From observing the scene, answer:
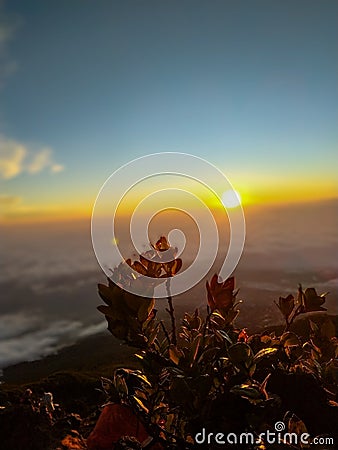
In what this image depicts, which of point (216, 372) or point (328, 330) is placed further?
point (328, 330)

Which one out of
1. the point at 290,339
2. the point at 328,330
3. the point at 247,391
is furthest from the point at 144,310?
the point at 328,330

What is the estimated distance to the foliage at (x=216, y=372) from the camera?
1.29 m

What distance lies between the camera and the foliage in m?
1.29

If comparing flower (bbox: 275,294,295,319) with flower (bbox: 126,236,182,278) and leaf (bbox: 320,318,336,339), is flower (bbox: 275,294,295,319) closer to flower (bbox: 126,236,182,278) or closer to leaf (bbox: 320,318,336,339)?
leaf (bbox: 320,318,336,339)

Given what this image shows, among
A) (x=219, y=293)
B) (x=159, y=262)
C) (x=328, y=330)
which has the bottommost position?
(x=328, y=330)

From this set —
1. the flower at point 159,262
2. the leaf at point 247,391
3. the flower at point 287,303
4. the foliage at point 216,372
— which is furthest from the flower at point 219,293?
the leaf at point 247,391

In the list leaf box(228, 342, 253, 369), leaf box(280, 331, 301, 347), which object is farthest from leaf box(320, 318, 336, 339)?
leaf box(228, 342, 253, 369)

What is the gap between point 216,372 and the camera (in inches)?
55.9

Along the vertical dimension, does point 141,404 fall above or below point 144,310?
below

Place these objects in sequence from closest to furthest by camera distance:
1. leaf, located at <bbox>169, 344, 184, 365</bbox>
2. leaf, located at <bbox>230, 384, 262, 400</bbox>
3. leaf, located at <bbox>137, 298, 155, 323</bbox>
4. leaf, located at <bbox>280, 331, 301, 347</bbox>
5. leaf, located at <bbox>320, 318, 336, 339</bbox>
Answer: leaf, located at <bbox>230, 384, 262, 400</bbox>
leaf, located at <bbox>169, 344, 184, 365</bbox>
leaf, located at <bbox>137, 298, 155, 323</bbox>
leaf, located at <bbox>280, 331, 301, 347</bbox>
leaf, located at <bbox>320, 318, 336, 339</bbox>

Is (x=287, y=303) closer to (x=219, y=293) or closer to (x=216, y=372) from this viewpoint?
(x=219, y=293)

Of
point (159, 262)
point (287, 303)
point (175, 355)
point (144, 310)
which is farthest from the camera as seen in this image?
point (287, 303)

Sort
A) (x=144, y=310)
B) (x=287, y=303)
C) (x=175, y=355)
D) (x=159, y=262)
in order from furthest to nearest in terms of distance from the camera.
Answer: (x=287, y=303) → (x=159, y=262) → (x=144, y=310) → (x=175, y=355)

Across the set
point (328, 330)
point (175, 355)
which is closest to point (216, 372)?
→ point (175, 355)
